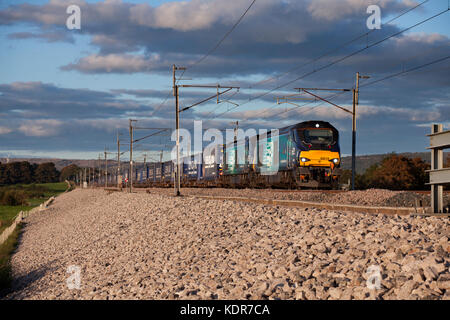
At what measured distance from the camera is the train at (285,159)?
31002 mm

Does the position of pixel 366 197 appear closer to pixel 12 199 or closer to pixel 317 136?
pixel 317 136

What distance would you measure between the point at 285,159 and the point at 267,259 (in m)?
22.6

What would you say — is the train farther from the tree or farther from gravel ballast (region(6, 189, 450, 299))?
the tree

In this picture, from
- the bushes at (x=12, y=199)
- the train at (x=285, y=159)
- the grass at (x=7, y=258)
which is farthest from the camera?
the bushes at (x=12, y=199)

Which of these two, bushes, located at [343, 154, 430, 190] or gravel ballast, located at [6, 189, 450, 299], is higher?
bushes, located at [343, 154, 430, 190]

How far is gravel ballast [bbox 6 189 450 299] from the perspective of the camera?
27.9 feet

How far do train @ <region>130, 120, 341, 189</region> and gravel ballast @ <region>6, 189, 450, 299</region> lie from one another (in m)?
11.3

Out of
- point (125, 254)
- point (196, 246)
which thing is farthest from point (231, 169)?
point (196, 246)

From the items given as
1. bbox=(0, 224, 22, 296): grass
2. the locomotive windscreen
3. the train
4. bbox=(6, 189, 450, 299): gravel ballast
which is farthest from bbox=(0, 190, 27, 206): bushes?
bbox=(6, 189, 450, 299): gravel ballast

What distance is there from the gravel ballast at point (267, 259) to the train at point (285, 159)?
37.2ft

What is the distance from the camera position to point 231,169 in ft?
157

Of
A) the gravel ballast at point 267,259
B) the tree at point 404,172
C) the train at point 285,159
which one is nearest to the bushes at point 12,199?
the train at point 285,159

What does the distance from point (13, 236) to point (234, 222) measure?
35.6m

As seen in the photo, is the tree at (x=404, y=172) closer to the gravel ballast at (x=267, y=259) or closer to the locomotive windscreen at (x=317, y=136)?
the locomotive windscreen at (x=317, y=136)
